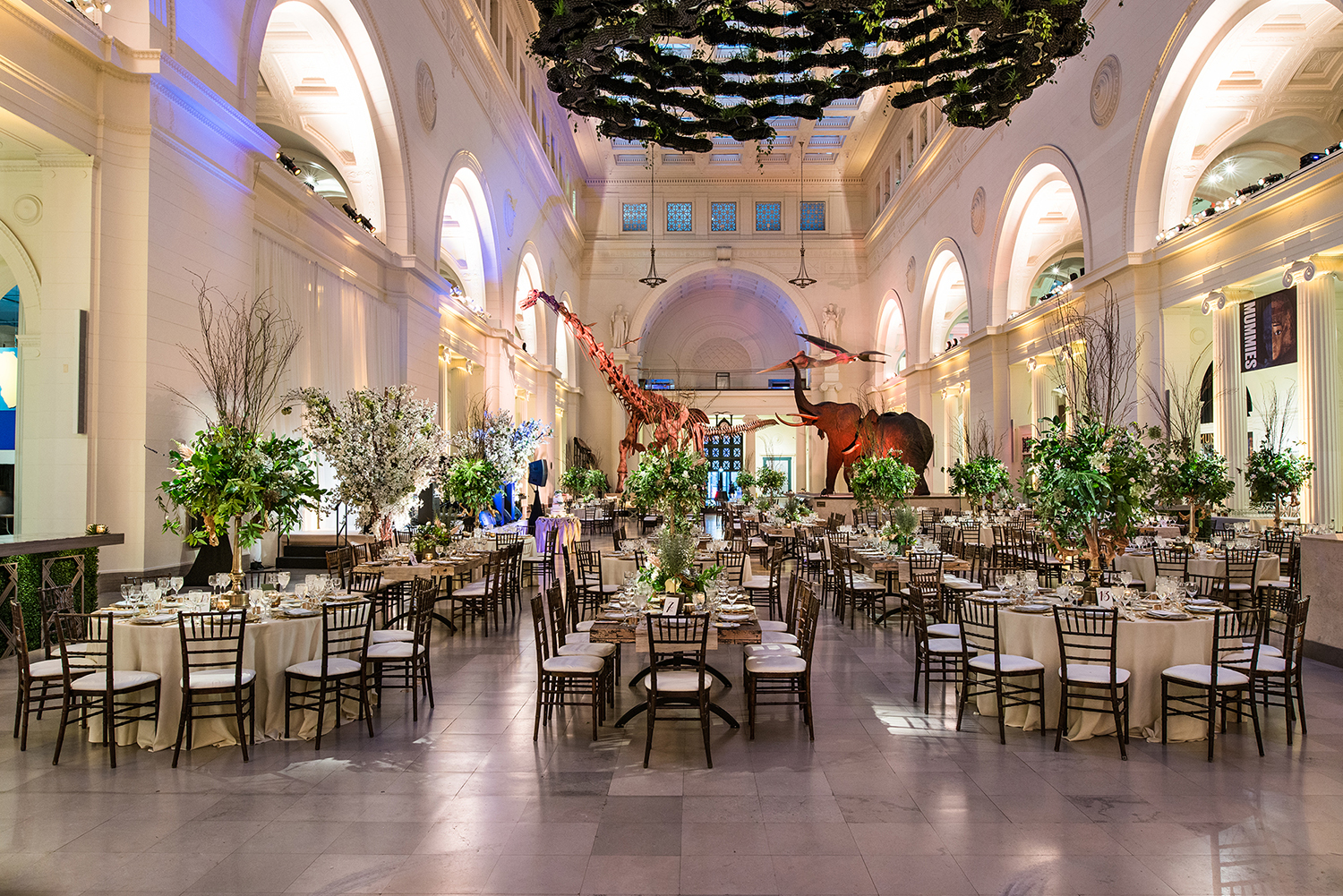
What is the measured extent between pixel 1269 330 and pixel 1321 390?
4.01ft

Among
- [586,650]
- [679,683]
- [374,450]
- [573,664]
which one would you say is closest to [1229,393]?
[586,650]

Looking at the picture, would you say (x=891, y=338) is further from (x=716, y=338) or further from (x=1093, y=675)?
(x=1093, y=675)

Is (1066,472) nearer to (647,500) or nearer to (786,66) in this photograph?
(786,66)

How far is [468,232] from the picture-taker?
764 inches

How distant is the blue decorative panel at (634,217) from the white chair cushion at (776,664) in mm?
30840

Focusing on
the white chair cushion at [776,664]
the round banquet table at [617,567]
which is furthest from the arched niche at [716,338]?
the white chair cushion at [776,664]

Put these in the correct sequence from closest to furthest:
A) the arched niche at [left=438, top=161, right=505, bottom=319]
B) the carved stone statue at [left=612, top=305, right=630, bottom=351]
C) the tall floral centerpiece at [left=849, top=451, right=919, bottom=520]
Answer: the tall floral centerpiece at [left=849, top=451, right=919, bottom=520] < the arched niche at [left=438, top=161, right=505, bottom=319] < the carved stone statue at [left=612, top=305, right=630, bottom=351]

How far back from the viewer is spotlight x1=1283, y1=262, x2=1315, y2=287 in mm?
10984

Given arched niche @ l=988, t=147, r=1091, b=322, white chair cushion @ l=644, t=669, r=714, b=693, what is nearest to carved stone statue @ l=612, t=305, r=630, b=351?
arched niche @ l=988, t=147, r=1091, b=322

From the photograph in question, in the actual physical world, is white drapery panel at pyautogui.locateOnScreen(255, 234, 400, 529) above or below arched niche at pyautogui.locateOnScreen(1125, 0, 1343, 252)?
below

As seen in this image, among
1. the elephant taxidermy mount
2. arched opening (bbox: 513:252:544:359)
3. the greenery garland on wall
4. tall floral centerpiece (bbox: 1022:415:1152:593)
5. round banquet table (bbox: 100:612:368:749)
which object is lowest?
round banquet table (bbox: 100:612:368:749)

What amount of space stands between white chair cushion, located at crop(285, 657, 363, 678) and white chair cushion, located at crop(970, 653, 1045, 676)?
4.01 m

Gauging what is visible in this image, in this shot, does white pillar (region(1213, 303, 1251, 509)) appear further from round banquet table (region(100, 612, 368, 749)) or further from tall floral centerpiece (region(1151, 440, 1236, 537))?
round banquet table (region(100, 612, 368, 749))

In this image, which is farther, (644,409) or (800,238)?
(800,238)
